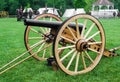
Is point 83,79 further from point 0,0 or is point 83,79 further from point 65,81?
point 0,0

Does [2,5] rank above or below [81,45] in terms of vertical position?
below

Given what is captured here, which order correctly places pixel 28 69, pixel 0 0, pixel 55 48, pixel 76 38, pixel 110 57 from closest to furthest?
1. pixel 55 48
2. pixel 76 38
3. pixel 28 69
4. pixel 110 57
5. pixel 0 0

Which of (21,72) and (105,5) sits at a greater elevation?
(21,72)

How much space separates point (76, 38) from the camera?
6633 millimetres

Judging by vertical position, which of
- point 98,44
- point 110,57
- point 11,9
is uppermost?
point 98,44

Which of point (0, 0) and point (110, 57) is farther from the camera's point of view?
point (0, 0)

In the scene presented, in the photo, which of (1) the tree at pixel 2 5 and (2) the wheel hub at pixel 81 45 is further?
(1) the tree at pixel 2 5

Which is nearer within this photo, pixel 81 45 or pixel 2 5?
pixel 81 45

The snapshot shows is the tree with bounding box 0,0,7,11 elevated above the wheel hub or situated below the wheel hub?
below

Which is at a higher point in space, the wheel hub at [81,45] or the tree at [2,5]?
the wheel hub at [81,45]

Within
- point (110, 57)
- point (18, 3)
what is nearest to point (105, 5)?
point (18, 3)

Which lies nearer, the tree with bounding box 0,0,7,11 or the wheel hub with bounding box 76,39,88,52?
the wheel hub with bounding box 76,39,88,52

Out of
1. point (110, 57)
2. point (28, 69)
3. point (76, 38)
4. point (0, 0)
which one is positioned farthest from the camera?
point (0, 0)

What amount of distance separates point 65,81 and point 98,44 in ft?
4.52
